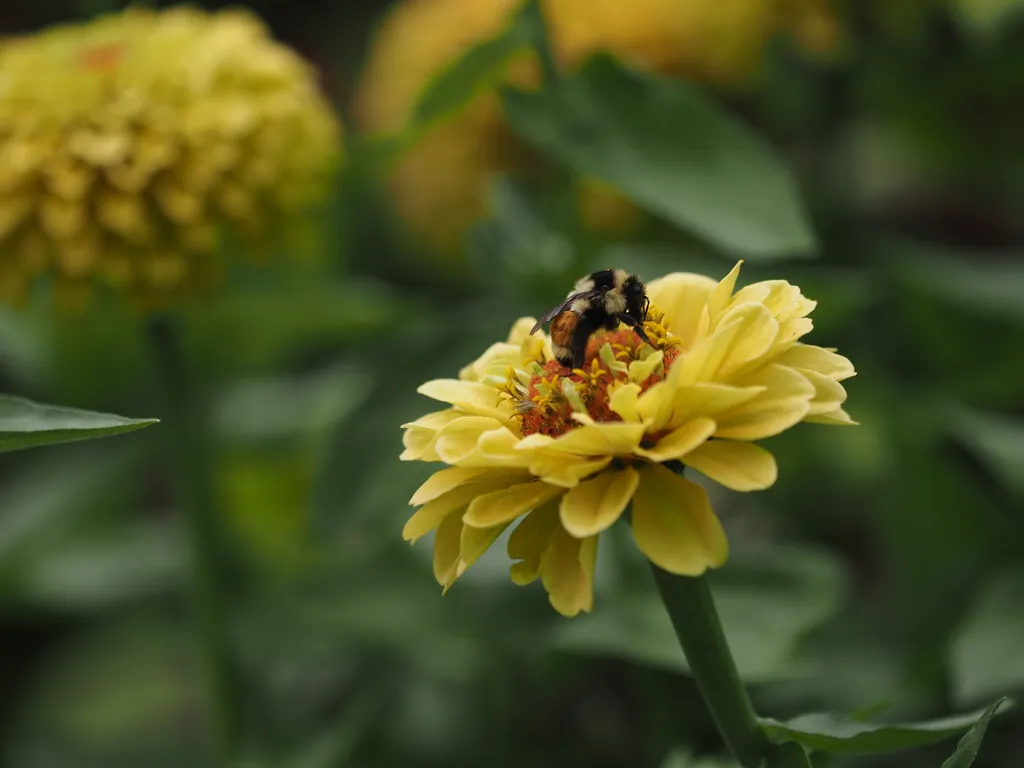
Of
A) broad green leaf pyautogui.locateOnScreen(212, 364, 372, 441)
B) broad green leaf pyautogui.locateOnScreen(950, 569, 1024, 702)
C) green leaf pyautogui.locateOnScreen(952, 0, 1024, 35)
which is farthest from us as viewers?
broad green leaf pyautogui.locateOnScreen(212, 364, 372, 441)

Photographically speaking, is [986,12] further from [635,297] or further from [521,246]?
[635,297]

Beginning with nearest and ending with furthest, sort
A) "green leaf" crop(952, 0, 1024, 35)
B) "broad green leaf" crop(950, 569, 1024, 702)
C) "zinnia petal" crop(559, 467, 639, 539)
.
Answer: "zinnia petal" crop(559, 467, 639, 539) < "broad green leaf" crop(950, 569, 1024, 702) < "green leaf" crop(952, 0, 1024, 35)

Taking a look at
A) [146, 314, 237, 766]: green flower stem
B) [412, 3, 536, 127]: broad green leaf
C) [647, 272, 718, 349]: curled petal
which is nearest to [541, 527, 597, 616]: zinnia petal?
[647, 272, 718, 349]: curled petal

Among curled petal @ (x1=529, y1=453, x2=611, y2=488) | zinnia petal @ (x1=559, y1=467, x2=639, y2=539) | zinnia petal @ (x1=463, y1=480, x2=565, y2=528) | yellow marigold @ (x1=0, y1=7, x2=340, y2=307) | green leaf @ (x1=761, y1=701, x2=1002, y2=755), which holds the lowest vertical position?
green leaf @ (x1=761, y1=701, x2=1002, y2=755)

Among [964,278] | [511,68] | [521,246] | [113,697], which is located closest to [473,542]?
[521,246]

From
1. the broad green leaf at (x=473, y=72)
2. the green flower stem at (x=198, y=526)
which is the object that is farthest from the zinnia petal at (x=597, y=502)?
the green flower stem at (x=198, y=526)

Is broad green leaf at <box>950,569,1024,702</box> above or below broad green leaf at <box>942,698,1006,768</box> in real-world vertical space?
below

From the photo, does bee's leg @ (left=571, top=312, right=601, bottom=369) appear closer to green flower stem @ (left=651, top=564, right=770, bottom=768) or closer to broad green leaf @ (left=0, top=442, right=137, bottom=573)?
green flower stem @ (left=651, top=564, right=770, bottom=768)
